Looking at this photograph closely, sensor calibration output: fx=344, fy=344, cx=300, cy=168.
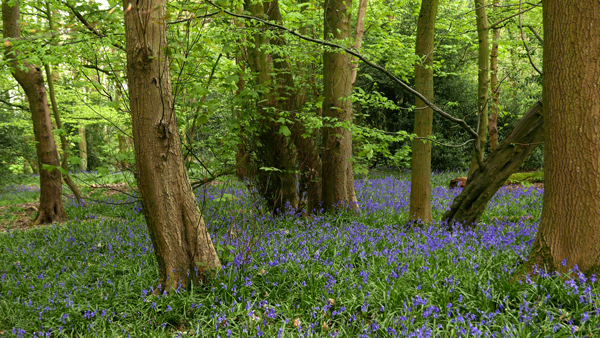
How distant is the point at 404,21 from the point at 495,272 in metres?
13.3

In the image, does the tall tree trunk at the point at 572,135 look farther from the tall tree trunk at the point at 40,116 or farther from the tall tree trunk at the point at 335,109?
the tall tree trunk at the point at 40,116

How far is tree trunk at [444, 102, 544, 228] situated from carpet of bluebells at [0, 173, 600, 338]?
0.54m

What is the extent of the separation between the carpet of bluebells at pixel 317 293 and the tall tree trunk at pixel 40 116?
3.37m

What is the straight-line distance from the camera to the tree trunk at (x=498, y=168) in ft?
16.2

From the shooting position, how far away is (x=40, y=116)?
25.8 feet

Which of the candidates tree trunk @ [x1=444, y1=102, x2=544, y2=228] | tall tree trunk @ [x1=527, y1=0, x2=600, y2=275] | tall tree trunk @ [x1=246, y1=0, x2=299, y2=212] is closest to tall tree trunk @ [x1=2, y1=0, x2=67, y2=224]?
tall tree trunk @ [x1=246, y1=0, x2=299, y2=212]

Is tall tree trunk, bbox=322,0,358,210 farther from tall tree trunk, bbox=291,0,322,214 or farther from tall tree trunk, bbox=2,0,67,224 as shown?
tall tree trunk, bbox=2,0,67,224

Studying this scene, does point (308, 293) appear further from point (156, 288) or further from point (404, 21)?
point (404, 21)

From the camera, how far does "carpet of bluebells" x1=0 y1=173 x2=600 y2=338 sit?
2.79 meters

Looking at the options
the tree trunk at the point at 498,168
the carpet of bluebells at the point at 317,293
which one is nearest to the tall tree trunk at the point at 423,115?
the tree trunk at the point at 498,168

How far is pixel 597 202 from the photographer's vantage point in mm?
2873

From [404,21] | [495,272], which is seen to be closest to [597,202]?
[495,272]

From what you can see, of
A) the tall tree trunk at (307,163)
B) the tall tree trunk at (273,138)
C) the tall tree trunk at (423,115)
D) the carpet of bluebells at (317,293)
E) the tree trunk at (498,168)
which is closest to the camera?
the carpet of bluebells at (317,293)

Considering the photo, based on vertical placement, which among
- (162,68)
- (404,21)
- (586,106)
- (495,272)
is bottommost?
(495,272)
